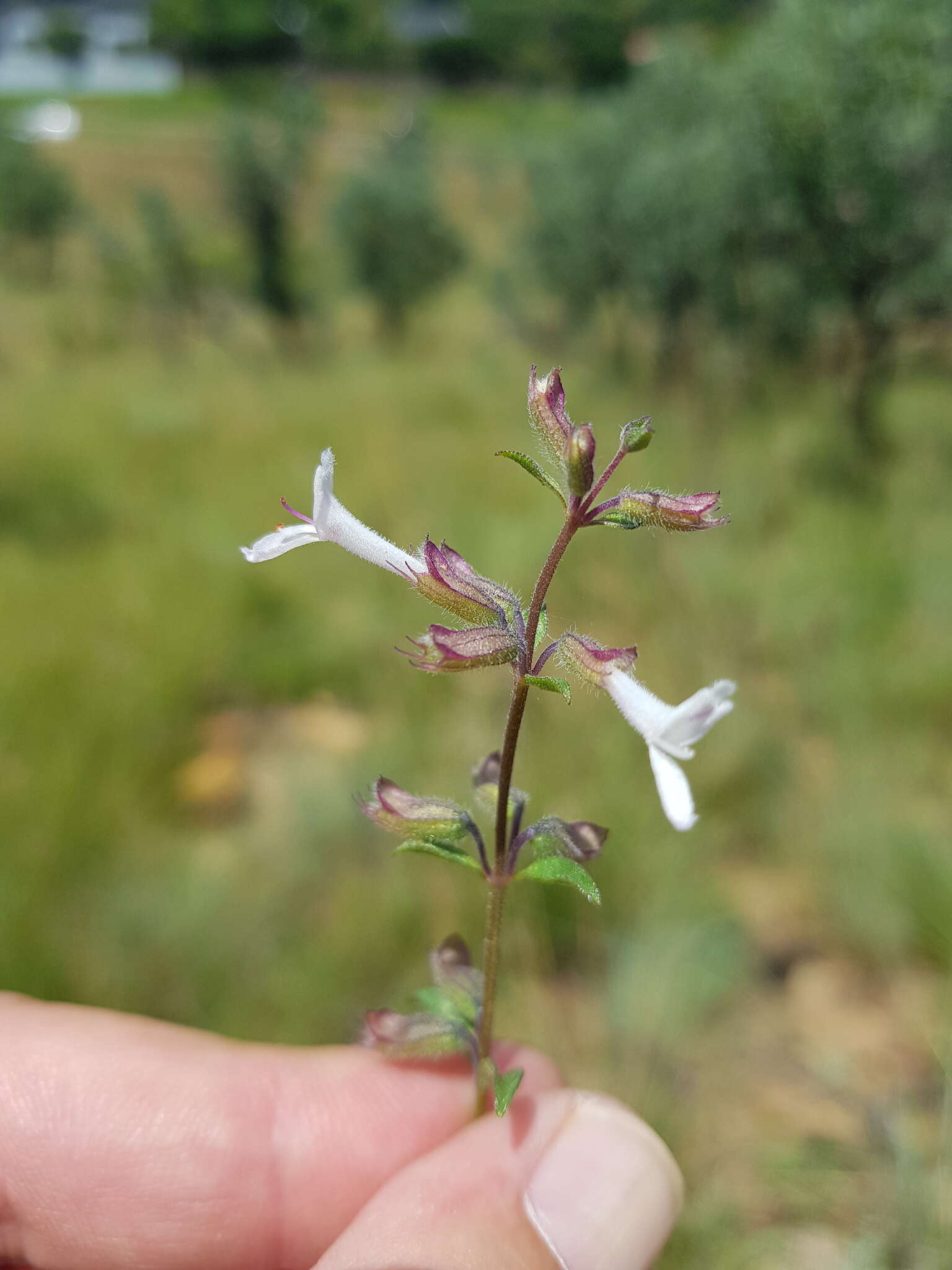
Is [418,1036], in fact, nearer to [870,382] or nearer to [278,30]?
[870,382]

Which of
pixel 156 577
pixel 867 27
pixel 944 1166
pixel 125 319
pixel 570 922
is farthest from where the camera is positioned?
pixel 125 319

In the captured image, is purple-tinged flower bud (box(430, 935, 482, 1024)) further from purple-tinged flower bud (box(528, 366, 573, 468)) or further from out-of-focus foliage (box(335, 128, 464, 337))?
out-of-focus foliage (box(335, 128, 464, 337))

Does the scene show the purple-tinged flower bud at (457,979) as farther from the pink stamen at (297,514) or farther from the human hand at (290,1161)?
the pink stamen at (297,514)

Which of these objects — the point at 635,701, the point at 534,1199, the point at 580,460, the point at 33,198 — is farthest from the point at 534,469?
the point at 33,198

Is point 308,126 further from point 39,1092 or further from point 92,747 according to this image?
point 39,1092

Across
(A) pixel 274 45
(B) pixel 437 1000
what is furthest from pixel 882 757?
(A) pixel 274 45

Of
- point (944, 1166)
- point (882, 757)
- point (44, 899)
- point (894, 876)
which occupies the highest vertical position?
point (882, 757)
